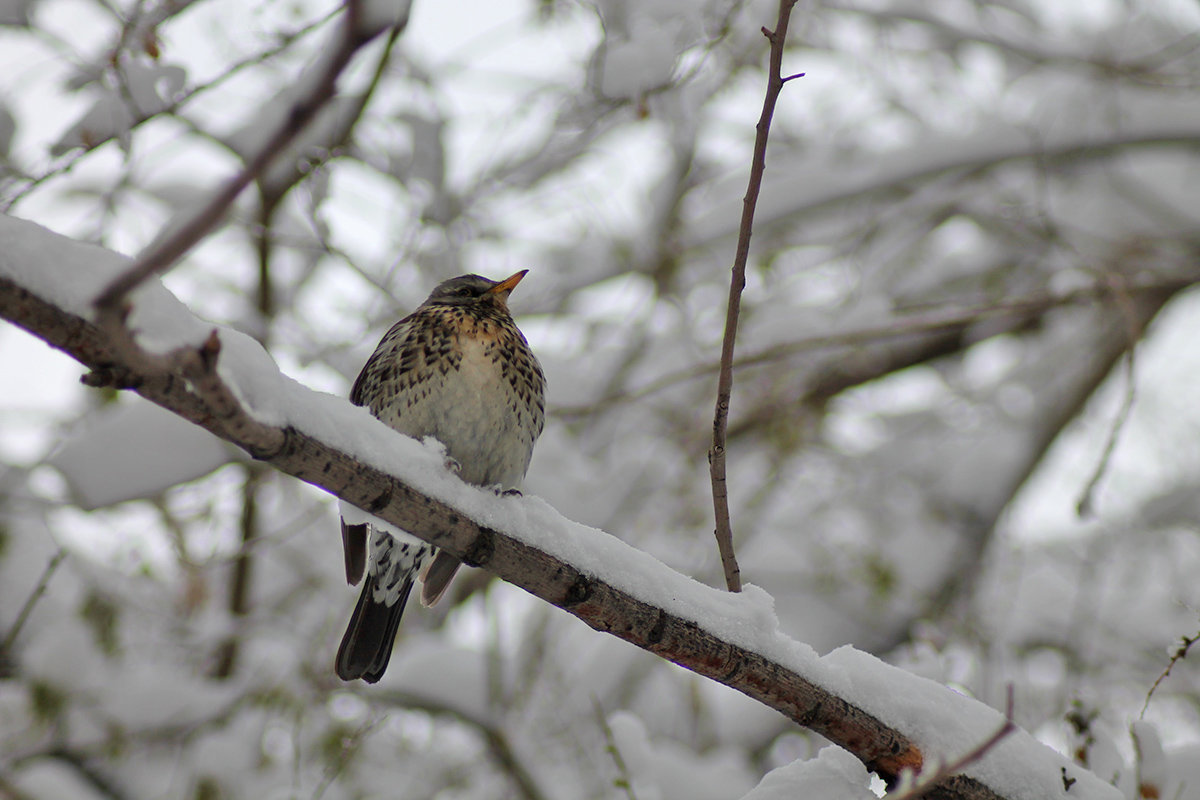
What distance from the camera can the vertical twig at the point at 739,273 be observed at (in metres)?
1.76

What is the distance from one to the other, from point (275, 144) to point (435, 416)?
2.12 m

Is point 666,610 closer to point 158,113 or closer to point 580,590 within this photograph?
point 580,590

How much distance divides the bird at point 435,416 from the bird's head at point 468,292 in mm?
137

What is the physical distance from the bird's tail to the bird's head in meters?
1.04

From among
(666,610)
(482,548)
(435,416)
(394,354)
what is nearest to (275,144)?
(482,548)

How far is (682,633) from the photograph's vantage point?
183 cm

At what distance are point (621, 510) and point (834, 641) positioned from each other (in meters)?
1.59

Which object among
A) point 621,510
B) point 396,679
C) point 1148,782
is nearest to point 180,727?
point 396,679

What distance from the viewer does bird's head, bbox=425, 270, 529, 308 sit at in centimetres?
343

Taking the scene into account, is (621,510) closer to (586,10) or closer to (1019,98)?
(586,10)

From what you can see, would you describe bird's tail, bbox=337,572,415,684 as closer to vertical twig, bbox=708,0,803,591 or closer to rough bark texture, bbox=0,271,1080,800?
rough bark texture, bbox=0,271,1080,800

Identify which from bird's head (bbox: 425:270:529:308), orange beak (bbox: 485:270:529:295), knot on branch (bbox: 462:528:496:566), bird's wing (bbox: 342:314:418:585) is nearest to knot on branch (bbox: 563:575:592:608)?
knot on branch (bbox: 462:528:496:566)

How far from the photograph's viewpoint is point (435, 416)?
2.92m

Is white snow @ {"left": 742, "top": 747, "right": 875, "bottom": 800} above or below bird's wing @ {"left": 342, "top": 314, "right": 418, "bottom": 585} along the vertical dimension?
below
